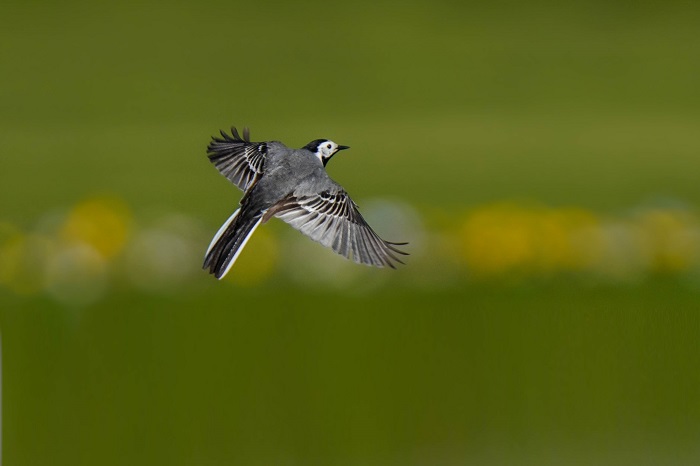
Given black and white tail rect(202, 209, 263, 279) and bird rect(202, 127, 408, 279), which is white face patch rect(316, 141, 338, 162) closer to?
bird rect(202, 127, 408, 279)

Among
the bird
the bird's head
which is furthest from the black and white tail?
the bird's head

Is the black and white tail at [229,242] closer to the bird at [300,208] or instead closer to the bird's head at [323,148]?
the bird at [300,208]

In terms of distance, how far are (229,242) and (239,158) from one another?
183 millimetres

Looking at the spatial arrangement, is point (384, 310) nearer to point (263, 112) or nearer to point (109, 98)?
point (263, 112)

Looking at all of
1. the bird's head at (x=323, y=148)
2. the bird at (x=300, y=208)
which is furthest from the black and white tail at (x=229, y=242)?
the bird's head at (x=323, y=148)

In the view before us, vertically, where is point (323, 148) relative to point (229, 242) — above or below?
above

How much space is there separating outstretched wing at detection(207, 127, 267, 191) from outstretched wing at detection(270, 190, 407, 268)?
2.9 inches

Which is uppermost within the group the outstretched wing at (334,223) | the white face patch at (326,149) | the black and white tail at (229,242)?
the white face patch at (326,149)

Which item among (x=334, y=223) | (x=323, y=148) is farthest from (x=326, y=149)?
(x=334, y=223)

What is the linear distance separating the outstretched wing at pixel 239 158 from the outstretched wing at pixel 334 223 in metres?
0.07

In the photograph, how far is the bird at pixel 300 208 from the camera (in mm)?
849

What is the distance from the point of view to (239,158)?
1.00 m

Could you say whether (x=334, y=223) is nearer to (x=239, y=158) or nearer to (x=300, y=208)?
(x=300, y=208)

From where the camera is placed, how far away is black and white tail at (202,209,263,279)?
0.80 metres
